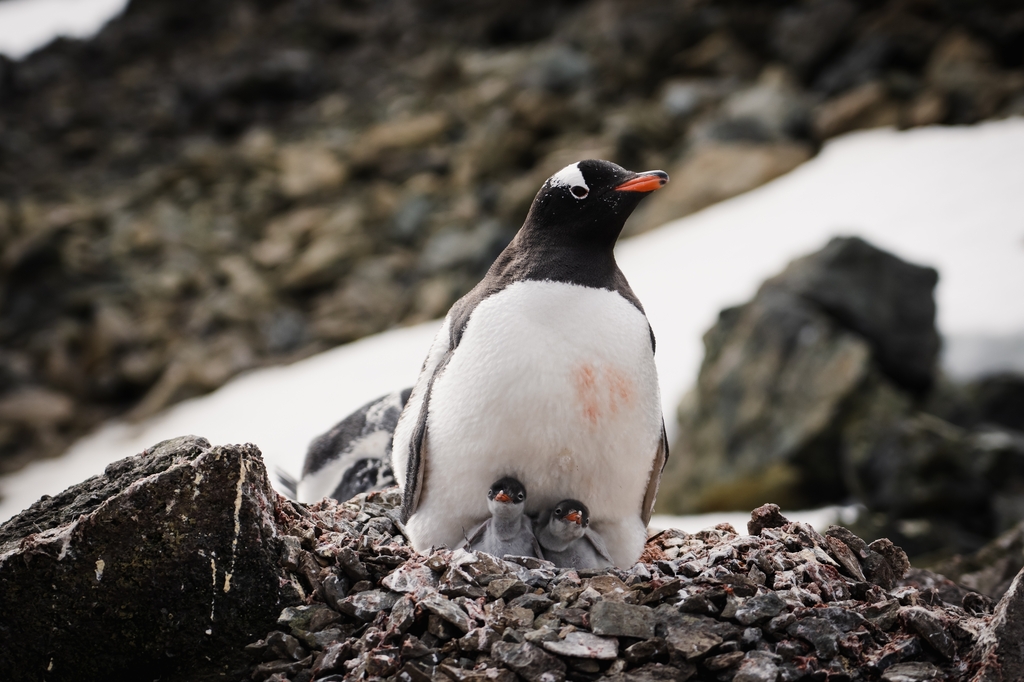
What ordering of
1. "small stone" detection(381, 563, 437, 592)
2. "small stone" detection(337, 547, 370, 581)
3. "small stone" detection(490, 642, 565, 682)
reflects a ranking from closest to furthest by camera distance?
"small stone" detection(490, 642, 565, 682)
"small stone" detection(381, 563, 437, 592)
"small stone" detection(337, 547, 370, 581)

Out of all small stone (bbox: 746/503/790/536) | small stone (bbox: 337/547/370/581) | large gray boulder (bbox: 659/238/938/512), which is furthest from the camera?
large gray boulder (bbox: 659/238/938/512)

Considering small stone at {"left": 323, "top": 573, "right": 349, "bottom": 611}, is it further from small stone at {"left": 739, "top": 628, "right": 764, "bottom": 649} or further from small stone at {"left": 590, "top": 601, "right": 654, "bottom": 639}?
small stone at {"left": 739, "top": 628, "right": 764, "bottom": 649}

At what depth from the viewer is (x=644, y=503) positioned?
10.5 ft

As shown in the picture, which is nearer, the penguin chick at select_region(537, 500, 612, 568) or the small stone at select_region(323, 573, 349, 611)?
the small stone at select_region(323, 573, 349, 611)

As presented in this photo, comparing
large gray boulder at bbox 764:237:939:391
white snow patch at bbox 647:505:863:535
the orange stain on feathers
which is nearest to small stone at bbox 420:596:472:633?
the orange stain on feathers

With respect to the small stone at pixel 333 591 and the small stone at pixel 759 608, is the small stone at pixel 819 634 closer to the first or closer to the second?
the small stone at pixel 759 608

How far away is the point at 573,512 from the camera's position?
278 cm

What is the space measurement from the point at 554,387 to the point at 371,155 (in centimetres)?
1697

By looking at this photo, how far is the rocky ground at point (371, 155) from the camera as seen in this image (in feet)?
50.2

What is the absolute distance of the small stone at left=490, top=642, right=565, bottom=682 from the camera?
2.23 m

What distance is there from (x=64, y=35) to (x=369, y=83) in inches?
430

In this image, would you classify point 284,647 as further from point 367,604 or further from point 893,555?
point 893,555

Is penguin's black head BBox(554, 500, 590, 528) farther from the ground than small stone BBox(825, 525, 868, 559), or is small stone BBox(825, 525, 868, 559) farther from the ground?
penguin's black head BBox(554, 500, 590, 528)

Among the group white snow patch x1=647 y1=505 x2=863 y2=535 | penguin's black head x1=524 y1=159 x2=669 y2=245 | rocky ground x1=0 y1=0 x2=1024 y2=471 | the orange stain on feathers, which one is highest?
rocky ground x1=0 y1=0 x2=1024 y2=471
